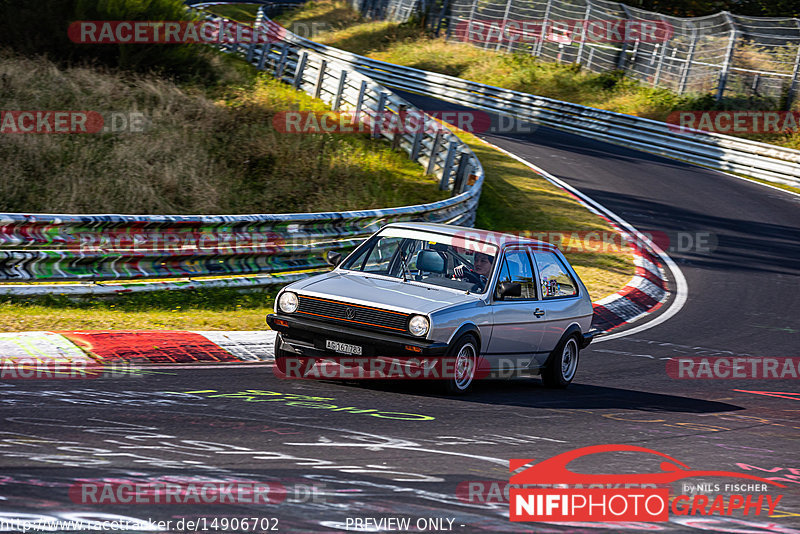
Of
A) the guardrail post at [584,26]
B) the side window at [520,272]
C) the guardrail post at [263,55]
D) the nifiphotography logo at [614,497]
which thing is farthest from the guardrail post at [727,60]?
the nifiphotography logo at [614,497]

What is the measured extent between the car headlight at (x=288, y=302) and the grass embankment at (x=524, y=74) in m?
27.3

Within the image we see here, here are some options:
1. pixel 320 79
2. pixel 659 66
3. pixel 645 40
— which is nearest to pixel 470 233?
pixel 320 79

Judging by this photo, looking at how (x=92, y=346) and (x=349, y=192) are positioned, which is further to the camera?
(x=349, y=192)

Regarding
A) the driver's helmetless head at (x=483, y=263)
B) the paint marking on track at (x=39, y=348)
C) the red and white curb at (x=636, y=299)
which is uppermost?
the driver's helmetless head at (x=483, y=263)

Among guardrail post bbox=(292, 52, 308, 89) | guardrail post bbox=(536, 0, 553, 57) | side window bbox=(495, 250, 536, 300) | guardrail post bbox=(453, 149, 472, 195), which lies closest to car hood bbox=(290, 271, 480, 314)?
side window bbox=(495, 250, 536, 300)

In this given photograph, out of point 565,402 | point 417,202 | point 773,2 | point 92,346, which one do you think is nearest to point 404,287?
point 565,402

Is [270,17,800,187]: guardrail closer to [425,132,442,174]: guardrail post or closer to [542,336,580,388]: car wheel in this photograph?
[425,132,442,174]: guardrail post

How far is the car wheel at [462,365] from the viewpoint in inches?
326


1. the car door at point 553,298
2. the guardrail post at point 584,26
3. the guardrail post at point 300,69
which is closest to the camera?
the car door at point 553,298

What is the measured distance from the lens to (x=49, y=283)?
35.3 ft

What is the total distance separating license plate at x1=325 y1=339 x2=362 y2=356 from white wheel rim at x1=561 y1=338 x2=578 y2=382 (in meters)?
2.79

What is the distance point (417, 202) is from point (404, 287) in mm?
10082

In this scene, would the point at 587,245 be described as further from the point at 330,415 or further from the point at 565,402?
the point at 330,415

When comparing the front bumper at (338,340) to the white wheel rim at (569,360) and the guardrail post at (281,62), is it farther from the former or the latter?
the guardrail post at (281,62)
